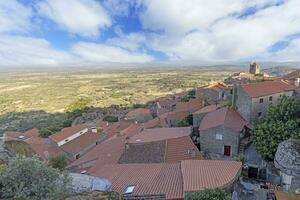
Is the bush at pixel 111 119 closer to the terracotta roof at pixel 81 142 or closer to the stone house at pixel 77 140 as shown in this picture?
the stone house at pixel 77 140

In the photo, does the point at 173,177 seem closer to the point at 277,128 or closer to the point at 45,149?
the point at 277,128

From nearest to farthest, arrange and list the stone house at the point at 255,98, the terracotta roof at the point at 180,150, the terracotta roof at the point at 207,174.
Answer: the terracotta roof at the point at 207,174
the terracotta roof at the point at 180,150
the stone house at the point at 255,98

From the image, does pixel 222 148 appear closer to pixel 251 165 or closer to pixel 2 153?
pixel 251 165

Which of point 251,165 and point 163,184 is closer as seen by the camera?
point 163,184

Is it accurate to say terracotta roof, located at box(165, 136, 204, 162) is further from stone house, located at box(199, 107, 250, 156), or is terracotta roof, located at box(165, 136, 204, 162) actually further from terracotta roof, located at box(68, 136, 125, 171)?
terracotta roof, located at box(68, 136, 125, 171)

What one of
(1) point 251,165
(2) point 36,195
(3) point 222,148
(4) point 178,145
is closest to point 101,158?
(4) point 178,145

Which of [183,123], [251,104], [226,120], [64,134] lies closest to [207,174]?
[226,120]

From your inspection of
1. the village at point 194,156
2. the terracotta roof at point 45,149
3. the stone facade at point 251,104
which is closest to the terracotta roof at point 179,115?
the village at point 194,156
